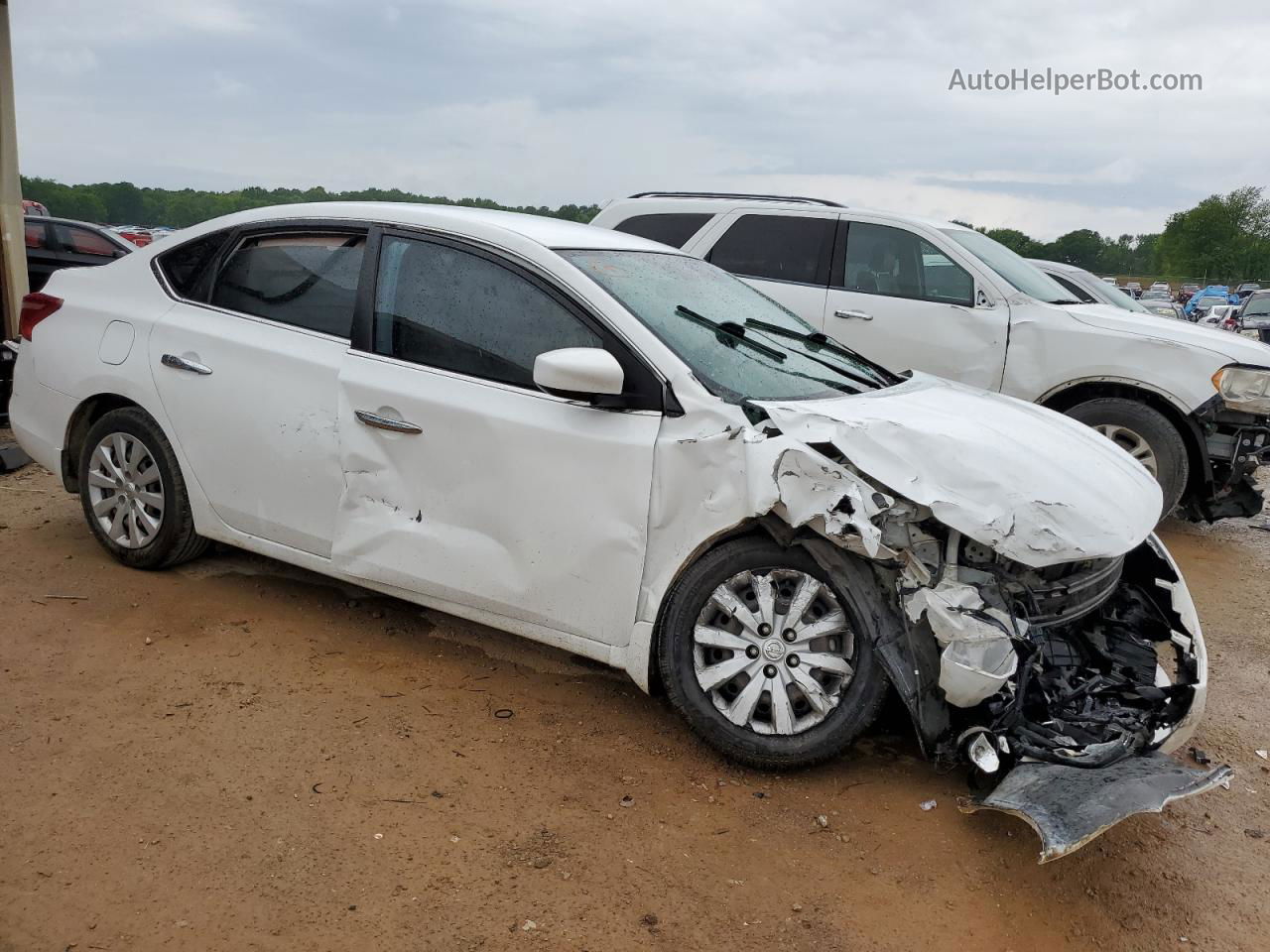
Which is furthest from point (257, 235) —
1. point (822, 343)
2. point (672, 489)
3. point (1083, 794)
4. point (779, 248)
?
point (779, 248)

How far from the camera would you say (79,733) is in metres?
3.37

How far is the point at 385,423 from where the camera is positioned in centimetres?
381

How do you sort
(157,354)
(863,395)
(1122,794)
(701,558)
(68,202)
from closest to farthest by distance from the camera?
(1122,794) → (701,558) → (863,395) → (157,354) → (68,202)

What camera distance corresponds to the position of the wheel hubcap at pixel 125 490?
4547 mm

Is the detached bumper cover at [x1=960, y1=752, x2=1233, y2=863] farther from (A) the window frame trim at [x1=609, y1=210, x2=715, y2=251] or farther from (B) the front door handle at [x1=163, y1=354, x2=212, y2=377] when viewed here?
(A) the window frame trim at [x1=609, y1=210, x2=715, y2=251]

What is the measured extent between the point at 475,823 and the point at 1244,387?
548cm

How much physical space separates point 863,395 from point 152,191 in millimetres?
Result: 54800

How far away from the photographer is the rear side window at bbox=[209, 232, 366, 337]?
4090mm

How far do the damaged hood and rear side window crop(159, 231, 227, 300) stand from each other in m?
2.63

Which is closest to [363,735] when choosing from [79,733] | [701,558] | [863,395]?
[79,733]

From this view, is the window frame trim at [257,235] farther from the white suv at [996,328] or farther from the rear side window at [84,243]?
the rear side window at [84,243]

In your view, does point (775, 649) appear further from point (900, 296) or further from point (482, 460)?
point (900, 296)

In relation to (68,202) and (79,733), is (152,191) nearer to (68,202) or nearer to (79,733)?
(68,202)

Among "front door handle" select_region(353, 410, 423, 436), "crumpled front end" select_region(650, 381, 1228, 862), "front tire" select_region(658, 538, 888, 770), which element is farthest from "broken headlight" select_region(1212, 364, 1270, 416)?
"front door handle" select_region(353, 410, 423, 436)
